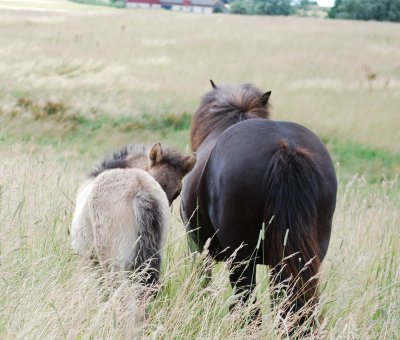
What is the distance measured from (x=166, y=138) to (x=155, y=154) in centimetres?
972

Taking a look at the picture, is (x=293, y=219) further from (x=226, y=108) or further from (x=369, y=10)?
(x=369, y=10)

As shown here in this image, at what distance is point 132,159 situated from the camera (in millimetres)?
4859

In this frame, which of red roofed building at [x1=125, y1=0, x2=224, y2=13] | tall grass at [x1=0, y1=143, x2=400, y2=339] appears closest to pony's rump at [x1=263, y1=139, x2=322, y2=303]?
tall grass at [x1=0, y1=143, x2=400, y2=339]

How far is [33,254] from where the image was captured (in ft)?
13.7

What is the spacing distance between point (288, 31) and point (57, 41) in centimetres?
1280

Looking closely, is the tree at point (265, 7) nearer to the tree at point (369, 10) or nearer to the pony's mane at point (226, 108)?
the tree at point (369, 10)

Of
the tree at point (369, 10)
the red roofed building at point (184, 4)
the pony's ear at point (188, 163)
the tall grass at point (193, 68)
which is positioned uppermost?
the pony's ear at point (188, 163)

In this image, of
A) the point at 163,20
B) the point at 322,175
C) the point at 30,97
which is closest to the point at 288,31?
the point at 163,20

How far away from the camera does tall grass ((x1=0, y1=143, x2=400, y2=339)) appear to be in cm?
311

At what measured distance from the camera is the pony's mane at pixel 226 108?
5.15 m

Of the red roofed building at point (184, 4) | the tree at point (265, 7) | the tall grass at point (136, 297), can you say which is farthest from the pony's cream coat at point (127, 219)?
the red roofed building at point (184, 4)

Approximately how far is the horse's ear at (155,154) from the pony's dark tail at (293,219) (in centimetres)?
101

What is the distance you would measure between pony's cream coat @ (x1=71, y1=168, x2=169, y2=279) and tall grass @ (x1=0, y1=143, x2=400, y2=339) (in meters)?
0.15

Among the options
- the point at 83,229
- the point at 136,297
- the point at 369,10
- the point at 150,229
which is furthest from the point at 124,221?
the point at 369,10
